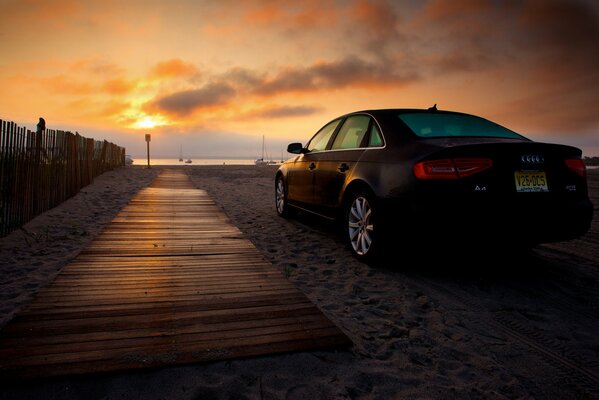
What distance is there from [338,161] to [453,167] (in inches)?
69.5

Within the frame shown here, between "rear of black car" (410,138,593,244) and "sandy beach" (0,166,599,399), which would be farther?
"rear of black car" (410,138,593,244)

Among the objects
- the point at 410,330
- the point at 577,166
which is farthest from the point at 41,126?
the point at 577,166

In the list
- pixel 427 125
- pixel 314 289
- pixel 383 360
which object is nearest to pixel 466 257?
pixel 427 125

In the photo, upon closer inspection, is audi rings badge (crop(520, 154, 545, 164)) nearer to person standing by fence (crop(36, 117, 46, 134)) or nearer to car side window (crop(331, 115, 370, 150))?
car side window (crop(331, 115, 370, 150))

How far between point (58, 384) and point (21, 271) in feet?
8.86

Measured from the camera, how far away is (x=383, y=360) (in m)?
2.23

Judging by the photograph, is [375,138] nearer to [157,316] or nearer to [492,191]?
[492,191]

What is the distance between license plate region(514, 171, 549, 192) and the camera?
10.8 feet

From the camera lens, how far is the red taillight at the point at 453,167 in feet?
10.7

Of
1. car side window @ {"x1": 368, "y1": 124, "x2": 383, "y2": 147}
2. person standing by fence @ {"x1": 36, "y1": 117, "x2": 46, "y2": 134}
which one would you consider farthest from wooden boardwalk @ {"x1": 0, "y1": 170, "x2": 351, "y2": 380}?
person standing by fence @ {"x1": 36, "y1": 117, "x2": 46, "y2": 134}

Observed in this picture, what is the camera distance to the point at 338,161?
4.80 meters

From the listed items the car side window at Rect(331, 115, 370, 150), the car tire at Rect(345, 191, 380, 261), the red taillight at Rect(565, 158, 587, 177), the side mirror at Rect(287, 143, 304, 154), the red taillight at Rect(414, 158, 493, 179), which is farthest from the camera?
the side mirror at Rect(287, 143, 304, 154)

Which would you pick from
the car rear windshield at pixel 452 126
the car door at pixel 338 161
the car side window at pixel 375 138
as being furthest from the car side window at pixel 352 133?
the car rear windshield at pixel 452 126

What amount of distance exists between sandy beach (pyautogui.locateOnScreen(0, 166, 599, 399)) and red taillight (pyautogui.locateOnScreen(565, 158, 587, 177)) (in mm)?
1133
